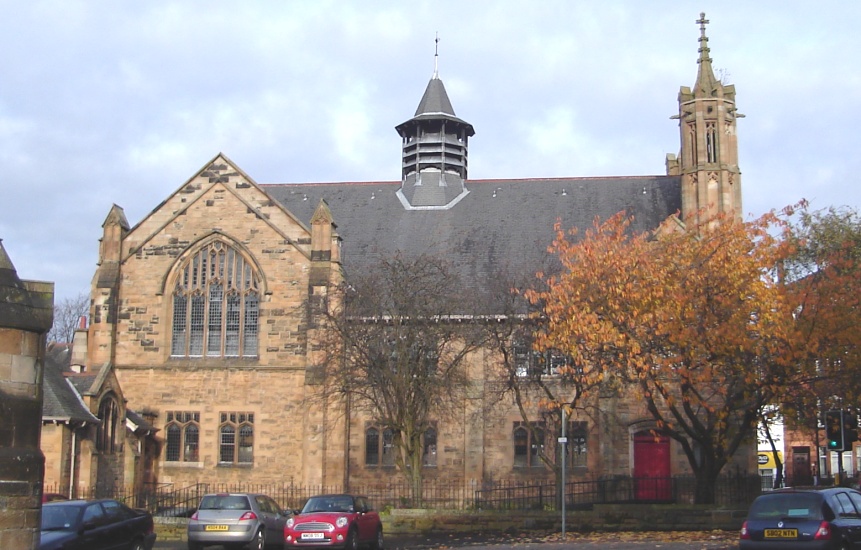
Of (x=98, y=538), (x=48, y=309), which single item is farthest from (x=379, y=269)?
(x=48, y=309)

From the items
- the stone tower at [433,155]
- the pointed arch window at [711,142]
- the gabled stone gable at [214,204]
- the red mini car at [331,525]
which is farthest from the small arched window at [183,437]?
the pointed arch window at [711,142]

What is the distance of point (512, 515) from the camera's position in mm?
27875

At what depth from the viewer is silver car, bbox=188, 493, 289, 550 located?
22.4 metres

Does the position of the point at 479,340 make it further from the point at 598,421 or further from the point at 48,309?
Result: the point at 48,309

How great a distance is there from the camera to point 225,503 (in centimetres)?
2311

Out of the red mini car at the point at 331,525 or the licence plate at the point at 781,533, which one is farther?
the red mini car at the point at 331,525

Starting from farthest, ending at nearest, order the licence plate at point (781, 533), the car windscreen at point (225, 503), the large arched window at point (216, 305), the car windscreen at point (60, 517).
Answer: the large arched window at point (216, 305)
the car windscreen at point (225, 503)
the car windscreen at point (60, 517)
the licence plate at point (781, 533)

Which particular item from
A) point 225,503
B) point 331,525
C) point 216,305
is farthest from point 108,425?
point 331,525

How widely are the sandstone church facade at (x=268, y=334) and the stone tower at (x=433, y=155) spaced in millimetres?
3485

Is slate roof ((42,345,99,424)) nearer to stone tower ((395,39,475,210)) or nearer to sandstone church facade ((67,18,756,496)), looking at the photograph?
sandstone church facade ((67,18,756,496))

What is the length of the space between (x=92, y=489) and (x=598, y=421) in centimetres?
1676

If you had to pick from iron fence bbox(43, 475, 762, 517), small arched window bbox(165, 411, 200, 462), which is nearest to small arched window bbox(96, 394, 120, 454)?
iron fence bbox(43, 475, 762, 517)

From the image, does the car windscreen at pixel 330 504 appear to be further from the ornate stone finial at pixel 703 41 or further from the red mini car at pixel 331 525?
the ornate stone finial at pixel 703 41

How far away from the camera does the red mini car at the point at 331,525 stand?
21.4m
